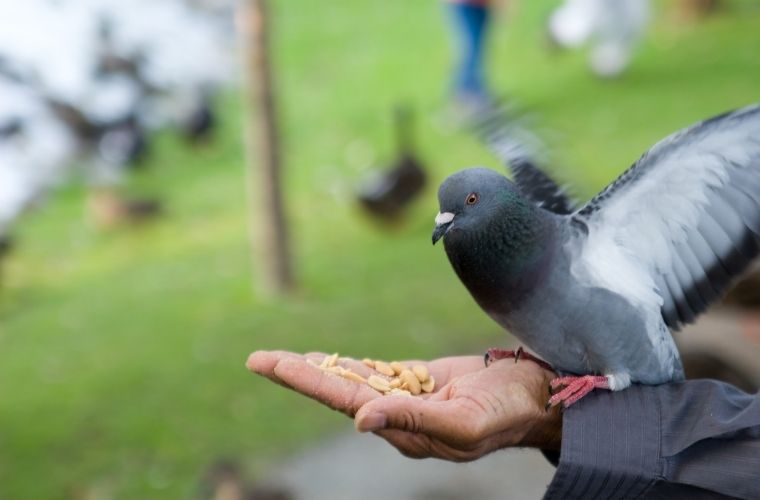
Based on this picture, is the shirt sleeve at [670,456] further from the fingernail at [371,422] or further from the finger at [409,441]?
the fingernail at [371,422]

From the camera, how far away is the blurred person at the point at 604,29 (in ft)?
30.0

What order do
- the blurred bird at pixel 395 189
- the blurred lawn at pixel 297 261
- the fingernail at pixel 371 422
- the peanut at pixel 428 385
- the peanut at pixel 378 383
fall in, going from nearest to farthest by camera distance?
the fingernail at pixel 371 422
the peanut at pixel 378 383
the peanut at pixel 428 385
the blurred lawn at pixel 297 261
the blurred bird at pixel 395 189

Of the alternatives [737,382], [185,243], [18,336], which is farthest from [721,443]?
[185,243]

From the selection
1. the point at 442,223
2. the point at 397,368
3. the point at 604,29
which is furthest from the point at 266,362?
the point at 604,29

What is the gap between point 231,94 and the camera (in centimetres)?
941

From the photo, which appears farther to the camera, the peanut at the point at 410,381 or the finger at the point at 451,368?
the finger at the point at 451,368

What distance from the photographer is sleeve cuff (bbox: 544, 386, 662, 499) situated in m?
2.04

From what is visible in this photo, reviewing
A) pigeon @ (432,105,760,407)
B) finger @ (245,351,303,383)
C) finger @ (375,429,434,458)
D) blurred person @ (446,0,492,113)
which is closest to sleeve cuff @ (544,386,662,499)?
pigeon @ (432,105,760,407)

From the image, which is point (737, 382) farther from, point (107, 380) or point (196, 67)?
point (196, 67)

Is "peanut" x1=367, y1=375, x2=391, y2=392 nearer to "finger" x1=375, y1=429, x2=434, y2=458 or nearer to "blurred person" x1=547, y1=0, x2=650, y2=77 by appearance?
"finger" x1=375, y1=429, x2=434, y2=458

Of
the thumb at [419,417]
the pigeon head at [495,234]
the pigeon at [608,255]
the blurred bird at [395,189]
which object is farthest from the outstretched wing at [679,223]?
the blurred bird at [395,189]

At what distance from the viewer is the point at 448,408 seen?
204cm

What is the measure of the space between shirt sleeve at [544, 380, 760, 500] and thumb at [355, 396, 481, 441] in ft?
0.72

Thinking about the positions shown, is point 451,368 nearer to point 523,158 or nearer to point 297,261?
point 523,158
